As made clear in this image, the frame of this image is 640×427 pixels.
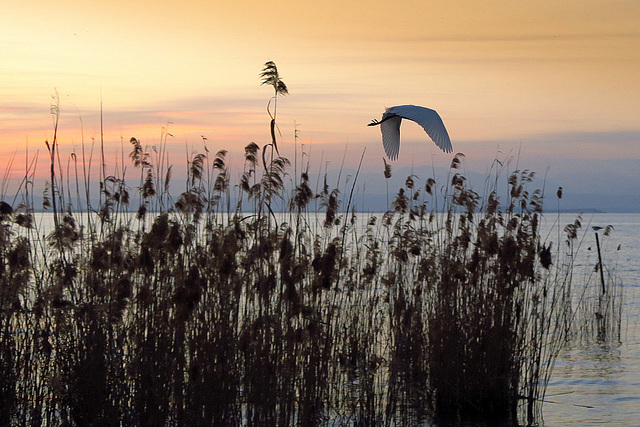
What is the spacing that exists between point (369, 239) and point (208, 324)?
96.6 inches

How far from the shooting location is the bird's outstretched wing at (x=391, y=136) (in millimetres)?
7035

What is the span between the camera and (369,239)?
6.39m

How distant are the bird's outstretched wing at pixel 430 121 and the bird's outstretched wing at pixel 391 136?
88 cm

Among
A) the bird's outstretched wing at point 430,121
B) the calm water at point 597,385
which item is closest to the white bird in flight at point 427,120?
the bird's outstretched wing at point 430,121

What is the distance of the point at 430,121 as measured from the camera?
19.8ft

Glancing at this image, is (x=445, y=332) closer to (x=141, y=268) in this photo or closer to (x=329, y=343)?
(x=329, y=343)

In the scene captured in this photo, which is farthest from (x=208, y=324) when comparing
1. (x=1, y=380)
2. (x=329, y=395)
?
(x=329, y=395)

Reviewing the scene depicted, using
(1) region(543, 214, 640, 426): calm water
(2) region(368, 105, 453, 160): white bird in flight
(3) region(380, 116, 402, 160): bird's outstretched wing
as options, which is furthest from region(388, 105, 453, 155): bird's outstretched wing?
(1) region(543, 214, 640, 426): calm water

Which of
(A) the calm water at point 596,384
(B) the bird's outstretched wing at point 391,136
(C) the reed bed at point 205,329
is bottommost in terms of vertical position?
(A) the calm water at point 596,384

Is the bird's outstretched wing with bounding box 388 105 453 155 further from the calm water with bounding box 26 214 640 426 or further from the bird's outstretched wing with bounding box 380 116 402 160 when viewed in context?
the calm water with bounding box 26 214 640 426

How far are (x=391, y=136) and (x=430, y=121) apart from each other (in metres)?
1.04

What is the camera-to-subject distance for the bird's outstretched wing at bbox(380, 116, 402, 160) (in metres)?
7.04

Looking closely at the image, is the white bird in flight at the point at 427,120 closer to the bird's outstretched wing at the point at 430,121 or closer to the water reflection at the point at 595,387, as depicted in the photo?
the bird's outstretched wing at the point at 430,121

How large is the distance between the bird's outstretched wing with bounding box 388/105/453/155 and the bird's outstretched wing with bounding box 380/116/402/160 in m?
0.88
